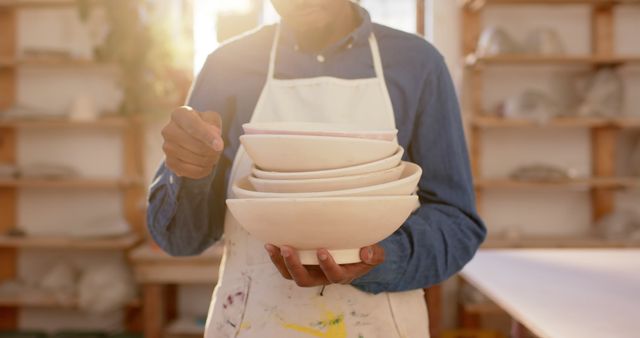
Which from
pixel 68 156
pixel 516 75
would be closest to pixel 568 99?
pixel 516 75

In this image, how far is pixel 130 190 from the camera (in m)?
3.81

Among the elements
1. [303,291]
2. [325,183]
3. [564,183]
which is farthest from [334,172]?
[564,183]

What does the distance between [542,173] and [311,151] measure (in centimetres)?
297

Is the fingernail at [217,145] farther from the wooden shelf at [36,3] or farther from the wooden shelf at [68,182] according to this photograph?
the wooden shelf at [36,3]

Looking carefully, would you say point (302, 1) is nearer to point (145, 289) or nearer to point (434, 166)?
point (434, 166)

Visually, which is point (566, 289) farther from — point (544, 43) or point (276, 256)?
point (544, 43)

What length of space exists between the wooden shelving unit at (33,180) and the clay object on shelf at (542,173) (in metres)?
2.09

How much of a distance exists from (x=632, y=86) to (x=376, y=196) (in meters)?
3.46

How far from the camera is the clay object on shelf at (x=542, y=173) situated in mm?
3479

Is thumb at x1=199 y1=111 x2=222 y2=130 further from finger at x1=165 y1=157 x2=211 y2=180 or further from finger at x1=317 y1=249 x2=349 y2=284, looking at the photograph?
finger at x1=317 y1=249 x2=349 y2=284

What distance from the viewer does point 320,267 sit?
0.84 m

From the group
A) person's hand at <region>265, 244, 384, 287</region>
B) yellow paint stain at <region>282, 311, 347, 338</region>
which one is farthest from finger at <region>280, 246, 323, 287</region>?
yellow paint stain at <region>282, 311, 347, 338</region>

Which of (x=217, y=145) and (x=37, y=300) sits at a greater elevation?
(x=217, y=145)

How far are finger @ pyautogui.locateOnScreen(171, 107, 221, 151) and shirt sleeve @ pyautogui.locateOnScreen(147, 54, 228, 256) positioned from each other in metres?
0.20
